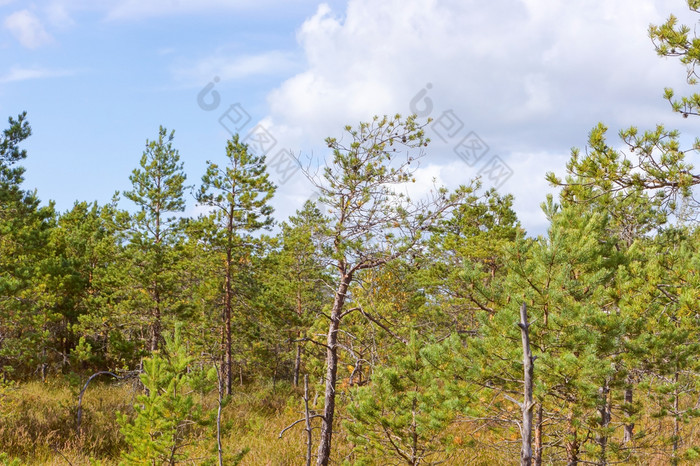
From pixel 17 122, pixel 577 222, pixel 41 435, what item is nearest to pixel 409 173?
pixel 577 222

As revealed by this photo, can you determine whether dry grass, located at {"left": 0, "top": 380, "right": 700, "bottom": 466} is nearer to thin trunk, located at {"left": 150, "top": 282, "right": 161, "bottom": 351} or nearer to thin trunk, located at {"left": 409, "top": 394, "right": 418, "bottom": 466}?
thin trunk, located at {"left": 409, "top": 394, "right": 418, "bottom": 466}

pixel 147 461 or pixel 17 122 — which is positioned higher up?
pixel 17 122

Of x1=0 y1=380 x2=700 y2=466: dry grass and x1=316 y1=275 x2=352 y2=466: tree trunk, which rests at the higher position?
x1=316 y1=275 x2=352 y2=466: tree trunk

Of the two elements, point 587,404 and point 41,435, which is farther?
point 41,435

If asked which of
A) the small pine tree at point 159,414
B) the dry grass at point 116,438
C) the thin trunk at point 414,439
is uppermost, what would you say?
the small pine tree at point 159,414

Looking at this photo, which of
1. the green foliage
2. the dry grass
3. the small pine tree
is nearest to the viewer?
the small pine tree

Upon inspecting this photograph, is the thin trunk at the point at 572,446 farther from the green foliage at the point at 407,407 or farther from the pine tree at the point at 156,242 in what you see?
the pine tree at the point at 156,242

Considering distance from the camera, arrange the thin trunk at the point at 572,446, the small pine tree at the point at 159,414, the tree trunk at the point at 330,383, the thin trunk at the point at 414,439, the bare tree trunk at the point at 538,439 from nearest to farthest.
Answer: the small pine tree at the point at 159,414 → the bare tree trunk at the point at 538,439 → the thin trunk at the point at 572,446 → the thin trunk at the point at 414,439 → the tree trunk at the point at 330,383

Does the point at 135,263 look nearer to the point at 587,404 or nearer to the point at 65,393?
the point at 65,393

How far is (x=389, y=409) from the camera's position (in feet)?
27.1

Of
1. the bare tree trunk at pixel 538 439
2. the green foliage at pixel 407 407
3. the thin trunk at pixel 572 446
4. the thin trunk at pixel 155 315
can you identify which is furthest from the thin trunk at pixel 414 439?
the thin trunk at pixel 155 315

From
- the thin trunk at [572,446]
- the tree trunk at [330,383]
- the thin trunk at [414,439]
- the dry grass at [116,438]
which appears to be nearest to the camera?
the thin trunk at [572,446]

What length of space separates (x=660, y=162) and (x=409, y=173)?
371 cm

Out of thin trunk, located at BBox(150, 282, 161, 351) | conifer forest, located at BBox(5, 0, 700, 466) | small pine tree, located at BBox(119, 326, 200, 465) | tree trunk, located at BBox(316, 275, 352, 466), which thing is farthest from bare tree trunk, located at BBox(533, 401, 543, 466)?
thin trunk, located at BBox(150, 282, 161, 351)
